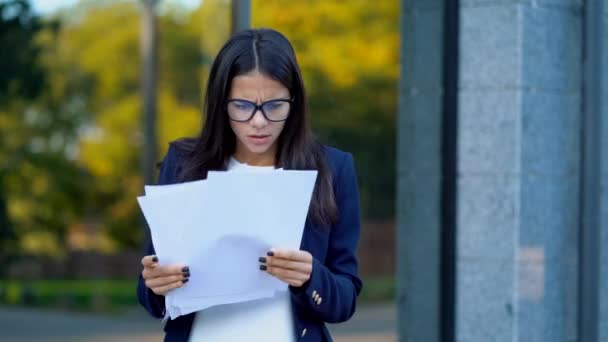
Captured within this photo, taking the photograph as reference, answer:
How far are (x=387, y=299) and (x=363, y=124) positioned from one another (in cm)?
512

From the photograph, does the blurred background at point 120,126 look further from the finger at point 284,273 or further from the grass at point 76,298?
the finger at point 284,273

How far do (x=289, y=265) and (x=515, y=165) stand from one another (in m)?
2.44

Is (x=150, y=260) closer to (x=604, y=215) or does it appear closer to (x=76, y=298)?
(x=604, y=215)

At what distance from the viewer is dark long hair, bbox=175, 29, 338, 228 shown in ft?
7.57

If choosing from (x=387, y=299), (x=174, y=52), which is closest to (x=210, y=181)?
(x=387, y=299)

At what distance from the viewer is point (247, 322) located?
7.65 ft

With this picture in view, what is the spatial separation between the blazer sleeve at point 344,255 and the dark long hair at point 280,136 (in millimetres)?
36

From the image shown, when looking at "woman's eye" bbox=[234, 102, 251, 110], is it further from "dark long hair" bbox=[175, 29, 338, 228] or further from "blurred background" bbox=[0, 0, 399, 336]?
"blurred background" bbox=[0, 0, 399, 336]

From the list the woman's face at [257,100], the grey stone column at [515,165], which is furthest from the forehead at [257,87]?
the grey stone column at [515,165]

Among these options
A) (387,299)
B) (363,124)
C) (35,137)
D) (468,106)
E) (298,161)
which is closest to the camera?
(298,161)

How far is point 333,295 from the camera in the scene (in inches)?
90.8

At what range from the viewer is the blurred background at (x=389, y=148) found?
4516 millimetres

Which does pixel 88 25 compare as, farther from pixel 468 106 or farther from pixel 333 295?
pixel 333 295

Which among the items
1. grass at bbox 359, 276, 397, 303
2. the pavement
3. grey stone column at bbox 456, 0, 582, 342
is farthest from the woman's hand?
grass at bbox 359, 276, 397, 303
